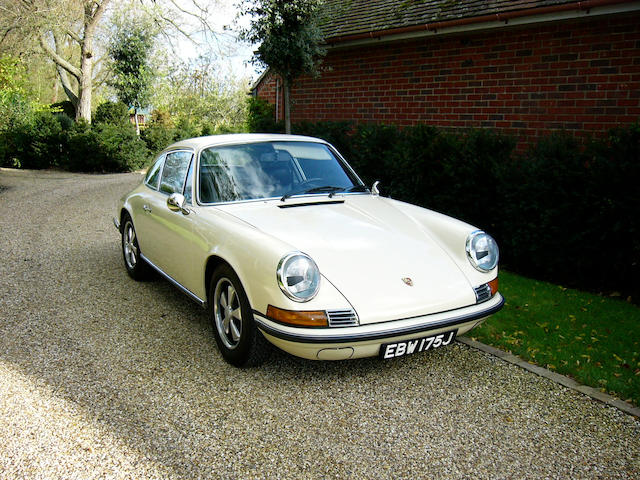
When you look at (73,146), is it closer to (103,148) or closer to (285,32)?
(103,148)

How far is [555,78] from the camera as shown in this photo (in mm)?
7367

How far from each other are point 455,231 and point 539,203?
2.43 metres

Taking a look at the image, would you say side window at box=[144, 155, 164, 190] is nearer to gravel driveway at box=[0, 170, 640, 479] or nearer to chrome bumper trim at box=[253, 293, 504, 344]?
gravel driveway at box=[0, 170, 640, 479]

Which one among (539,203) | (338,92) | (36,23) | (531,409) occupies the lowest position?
(531,409)

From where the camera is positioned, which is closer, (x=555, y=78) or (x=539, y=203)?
(x=539, y=203)

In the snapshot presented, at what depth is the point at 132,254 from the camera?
5.66m

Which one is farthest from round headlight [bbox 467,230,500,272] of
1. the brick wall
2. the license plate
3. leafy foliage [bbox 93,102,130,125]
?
leafy foliage [bbox 93,102,130,125]

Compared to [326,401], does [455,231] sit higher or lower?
higher

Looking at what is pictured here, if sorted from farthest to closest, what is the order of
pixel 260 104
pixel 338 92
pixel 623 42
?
pixel 260 104 → pixel 338 92 → pixel 623 42

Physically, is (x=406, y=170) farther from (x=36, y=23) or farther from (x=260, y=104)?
(x=36, y=23)

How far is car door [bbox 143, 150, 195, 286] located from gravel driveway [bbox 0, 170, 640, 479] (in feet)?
1.68

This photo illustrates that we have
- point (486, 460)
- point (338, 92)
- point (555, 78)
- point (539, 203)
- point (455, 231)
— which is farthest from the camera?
point (338, 92)

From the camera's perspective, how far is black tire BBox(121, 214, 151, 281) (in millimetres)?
5461

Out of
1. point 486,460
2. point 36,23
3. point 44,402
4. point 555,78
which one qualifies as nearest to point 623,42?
point 555,78
